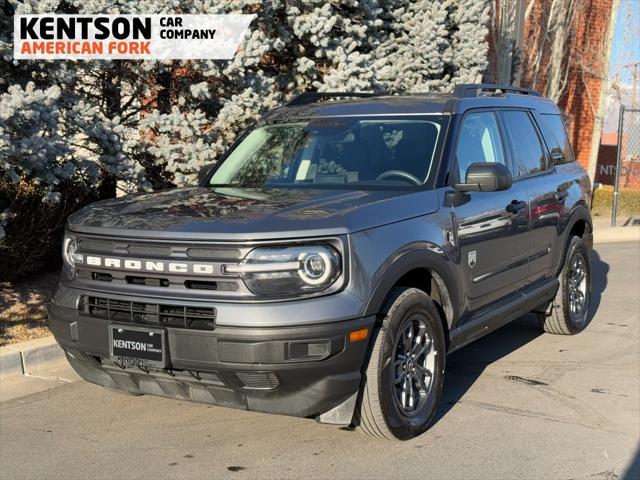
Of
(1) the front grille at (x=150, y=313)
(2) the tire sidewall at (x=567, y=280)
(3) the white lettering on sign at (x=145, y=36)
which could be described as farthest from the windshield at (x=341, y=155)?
(3) the white lettering on sign at (x=145, y=36)

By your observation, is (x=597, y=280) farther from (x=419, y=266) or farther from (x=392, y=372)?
(x=392, y=372)

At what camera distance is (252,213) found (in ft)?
14.0

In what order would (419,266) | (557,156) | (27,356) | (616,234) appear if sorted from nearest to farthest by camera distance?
(419,266), (27,356), (557,156), (616,234)

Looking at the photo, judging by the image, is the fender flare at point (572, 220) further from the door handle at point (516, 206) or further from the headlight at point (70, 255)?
the headlight at point (70, 255)

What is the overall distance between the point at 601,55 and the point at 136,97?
14041 millimetres

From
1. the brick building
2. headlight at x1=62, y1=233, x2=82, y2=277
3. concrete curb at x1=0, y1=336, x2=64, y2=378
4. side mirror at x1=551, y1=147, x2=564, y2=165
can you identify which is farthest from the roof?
the brick building

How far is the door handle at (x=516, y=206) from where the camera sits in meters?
5.64

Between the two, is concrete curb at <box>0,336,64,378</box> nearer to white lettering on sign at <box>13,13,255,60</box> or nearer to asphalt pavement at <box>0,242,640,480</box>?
asphalt pavement at <box>0,242,640,480</box>

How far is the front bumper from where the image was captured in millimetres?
3861

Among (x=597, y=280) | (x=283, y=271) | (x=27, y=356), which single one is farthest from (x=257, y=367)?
(x=597, y=280)

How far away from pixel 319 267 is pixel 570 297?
12.4 ft

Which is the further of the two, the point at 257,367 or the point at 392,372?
the point at 392,372

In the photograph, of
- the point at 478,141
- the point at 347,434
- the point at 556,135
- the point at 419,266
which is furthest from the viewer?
the point at 556,135

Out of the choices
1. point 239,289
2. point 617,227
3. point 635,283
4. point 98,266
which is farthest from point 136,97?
point 617,227
